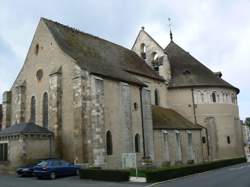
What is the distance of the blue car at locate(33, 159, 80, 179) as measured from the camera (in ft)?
75.0

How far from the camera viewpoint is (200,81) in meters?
44.1

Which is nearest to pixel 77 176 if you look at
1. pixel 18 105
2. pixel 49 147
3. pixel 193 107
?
pixel 49 147

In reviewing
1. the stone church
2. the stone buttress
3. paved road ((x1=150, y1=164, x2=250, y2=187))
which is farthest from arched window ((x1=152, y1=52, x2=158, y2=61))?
paved road ((x1=150, y1=164, x2=250, y2=187))

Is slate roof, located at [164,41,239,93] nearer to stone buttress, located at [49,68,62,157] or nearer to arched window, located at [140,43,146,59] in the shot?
arched window, located at [140,43,146,59]

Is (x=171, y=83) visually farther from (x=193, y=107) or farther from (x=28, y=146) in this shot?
(x=28, y=146)

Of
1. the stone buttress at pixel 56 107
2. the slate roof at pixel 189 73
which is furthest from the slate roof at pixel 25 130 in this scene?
the slate roof at pixel 189 73

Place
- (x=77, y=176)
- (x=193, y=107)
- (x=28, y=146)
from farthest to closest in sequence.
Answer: (x=193, y=107)
(x=28, y=146)
(x=77, y=176)

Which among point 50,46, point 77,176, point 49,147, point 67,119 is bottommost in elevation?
point 77,176

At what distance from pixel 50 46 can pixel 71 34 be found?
338 cm

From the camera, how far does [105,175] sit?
2200cm

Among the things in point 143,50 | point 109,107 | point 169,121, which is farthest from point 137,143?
point 143,50

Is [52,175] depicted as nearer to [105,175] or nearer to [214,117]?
[105,175]

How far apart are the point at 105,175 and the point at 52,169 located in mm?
3973

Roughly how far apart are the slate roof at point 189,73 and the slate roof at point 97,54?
4.36 m
